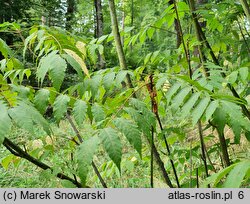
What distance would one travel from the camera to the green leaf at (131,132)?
0.79 meters

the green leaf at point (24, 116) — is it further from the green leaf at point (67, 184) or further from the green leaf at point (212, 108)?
the green leaf at point (212, 108)

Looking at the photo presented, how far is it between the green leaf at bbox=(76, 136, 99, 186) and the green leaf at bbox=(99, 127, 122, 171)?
0.02 m

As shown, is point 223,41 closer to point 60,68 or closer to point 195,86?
point 195,86

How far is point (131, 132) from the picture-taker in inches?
32.1

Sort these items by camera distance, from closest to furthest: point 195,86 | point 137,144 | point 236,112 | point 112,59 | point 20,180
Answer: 1. point 137,144
2. point 236,112
3. point 195,86
4. point 20,180
5. point 112,59

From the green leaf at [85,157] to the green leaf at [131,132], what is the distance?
0.26 ft

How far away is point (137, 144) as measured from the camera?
0.79 metres

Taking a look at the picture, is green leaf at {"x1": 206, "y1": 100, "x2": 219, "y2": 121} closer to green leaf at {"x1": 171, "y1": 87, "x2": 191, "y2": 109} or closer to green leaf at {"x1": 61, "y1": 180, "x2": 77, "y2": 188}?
green leaf at {"x1": 171, "y1": 87, "x2": 191, "y2": 109}

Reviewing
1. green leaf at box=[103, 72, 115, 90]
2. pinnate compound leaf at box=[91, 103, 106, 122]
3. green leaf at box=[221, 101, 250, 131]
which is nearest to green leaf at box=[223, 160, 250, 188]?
green leaf at box=[221, 101, 250, 131]

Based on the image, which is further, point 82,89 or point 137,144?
point 82,89

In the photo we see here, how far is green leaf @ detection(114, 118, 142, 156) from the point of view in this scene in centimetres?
79

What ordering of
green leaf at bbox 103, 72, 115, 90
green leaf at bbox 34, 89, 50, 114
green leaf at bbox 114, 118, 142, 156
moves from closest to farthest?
green leaf at bbox 114, 118, 142, 156
green leaf at bbox 34, 89, 50, 114
green leaf at bbox 103, 72, 115, 90
